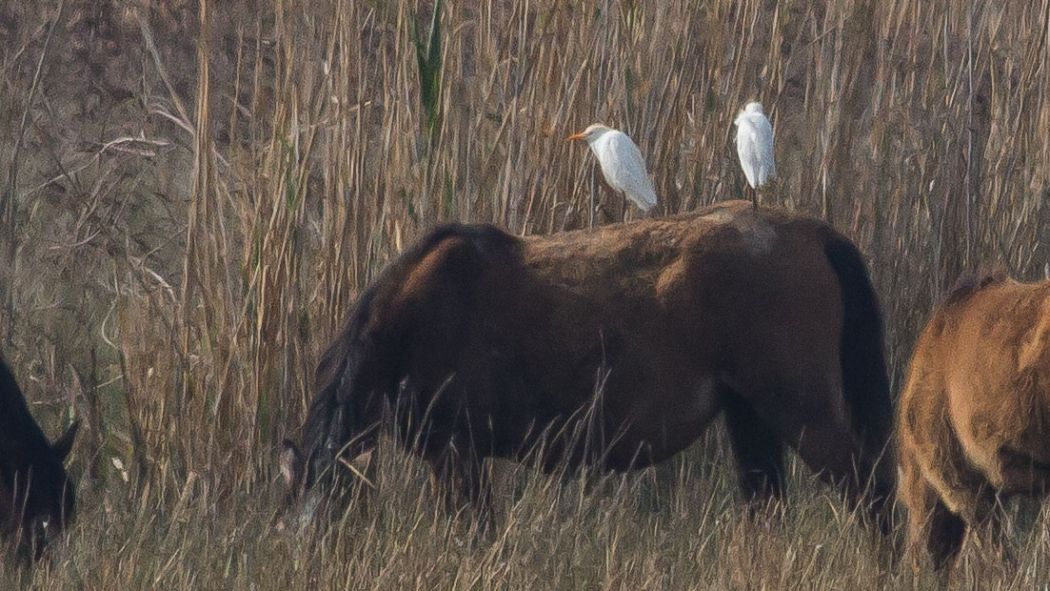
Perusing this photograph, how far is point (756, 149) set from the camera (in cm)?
533

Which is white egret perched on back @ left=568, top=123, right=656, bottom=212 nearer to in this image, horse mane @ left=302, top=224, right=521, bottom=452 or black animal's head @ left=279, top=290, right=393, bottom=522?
horse mane @ left=302, top=224, right=521, bottom=452

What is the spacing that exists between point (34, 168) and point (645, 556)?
6011mm

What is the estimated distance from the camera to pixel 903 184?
6234 millimetres

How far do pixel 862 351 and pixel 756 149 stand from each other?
0.75 meters

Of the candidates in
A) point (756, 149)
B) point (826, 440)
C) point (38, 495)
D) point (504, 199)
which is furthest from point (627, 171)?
point (38, 495)

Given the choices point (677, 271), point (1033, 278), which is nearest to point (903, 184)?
point (1033, 278)

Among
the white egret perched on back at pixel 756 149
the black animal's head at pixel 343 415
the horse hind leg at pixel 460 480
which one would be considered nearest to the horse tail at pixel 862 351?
the white egret perched on back at pixel 756 149

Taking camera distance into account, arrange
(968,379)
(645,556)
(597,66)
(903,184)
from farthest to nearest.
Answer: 1. (903,184)
2. (597,66)
3. (645,556)
4. (968,379)

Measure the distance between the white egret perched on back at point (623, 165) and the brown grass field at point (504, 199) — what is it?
406 millimetres

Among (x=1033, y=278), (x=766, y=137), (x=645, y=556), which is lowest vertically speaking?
(x=645, y=556)

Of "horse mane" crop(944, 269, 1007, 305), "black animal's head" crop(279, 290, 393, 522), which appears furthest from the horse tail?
"black animal's head" crop(279, 290, 393, 522)

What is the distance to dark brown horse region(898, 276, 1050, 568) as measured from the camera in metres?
4.05

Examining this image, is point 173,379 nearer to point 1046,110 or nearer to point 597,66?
point 597,66

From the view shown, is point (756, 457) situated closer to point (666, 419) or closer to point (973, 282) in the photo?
point (666, 419)
